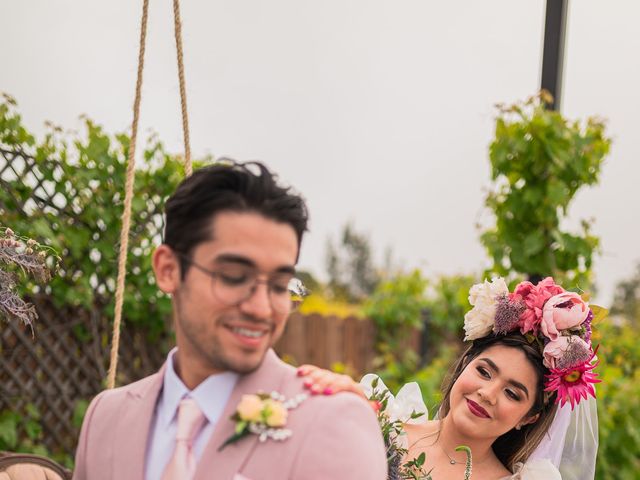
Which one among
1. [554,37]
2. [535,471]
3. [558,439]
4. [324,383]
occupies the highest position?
[554,37]

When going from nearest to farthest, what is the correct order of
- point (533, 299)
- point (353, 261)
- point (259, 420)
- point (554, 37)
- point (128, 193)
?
1. point (259, 420)
2. point (128, 193)
3. point (533, 299)
4. point (554, 37)
5. point (353, 261)

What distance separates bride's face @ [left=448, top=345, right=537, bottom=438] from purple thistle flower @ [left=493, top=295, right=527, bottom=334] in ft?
0.29

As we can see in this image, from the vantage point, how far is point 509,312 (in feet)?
9.80

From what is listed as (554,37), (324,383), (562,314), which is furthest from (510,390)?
(554,37)

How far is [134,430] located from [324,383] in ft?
1.40

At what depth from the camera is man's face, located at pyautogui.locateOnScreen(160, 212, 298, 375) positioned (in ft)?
4.97

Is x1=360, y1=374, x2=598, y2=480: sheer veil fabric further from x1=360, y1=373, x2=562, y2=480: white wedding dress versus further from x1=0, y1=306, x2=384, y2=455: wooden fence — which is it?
x1=0, y1=306, x2=384, y2=455: wooden fence

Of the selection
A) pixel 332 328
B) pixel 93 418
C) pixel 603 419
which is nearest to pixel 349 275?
pixel 332 328

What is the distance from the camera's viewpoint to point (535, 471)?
9.78 feet

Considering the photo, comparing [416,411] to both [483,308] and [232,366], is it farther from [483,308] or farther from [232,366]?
[232,366]

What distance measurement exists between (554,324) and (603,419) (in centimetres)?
322

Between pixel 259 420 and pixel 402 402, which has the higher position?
pixel 259 420

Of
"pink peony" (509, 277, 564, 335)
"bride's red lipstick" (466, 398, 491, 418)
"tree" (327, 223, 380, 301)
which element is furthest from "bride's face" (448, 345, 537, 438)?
"tree" (327, 223, 380, 301)

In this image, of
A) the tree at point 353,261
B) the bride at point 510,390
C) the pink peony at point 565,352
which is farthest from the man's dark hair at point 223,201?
the tree at point 353,261
